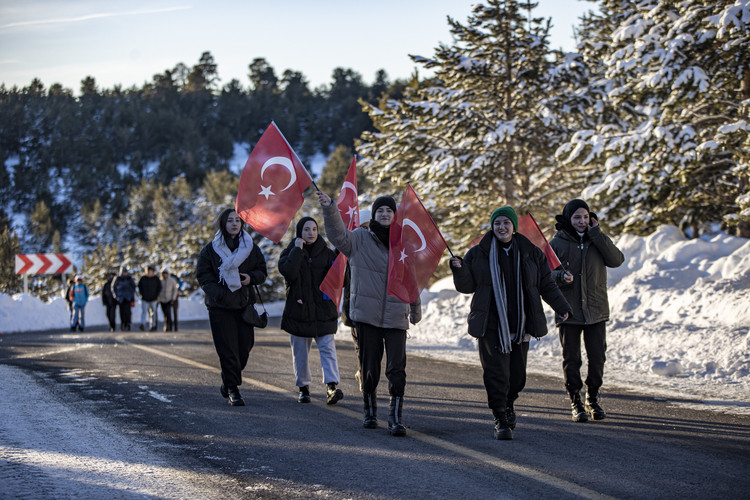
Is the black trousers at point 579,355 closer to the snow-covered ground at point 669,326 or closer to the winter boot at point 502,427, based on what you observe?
the winter boot at point 502,427

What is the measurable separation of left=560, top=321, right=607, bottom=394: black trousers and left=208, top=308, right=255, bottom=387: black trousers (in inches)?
129

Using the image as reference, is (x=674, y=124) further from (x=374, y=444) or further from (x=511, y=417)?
(x=374, y=444)

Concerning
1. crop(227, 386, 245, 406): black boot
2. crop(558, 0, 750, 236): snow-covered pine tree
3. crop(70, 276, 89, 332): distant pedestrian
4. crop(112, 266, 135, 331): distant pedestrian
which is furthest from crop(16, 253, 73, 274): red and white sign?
crop(227, 386, 245, 406): black boot

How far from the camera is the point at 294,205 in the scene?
8.70 m

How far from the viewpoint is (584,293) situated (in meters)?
7.50

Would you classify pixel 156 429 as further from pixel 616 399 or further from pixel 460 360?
pixel 460 360

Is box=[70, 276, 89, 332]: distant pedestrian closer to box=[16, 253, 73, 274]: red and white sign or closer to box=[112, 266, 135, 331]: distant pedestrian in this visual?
box=[112, 266, 135, 331]: distant pedestrian

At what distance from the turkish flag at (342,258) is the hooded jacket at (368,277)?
0.93 metres

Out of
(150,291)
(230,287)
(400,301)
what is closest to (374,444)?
(400,301)

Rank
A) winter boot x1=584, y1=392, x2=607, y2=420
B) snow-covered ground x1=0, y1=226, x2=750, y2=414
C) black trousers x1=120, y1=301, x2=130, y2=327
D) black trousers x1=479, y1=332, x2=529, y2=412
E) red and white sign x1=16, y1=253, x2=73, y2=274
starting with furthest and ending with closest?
red and white sign x1=16, y1=253, x2=73, y2=274 < black trousers x1=120, y1=301, x2=130, y2=327 < snow-covered ground x1=0, y1=226, x2=750, y2=414 < winter boot x1=584, y1=392, x2=607, y2=420 < black trousers x1=479, y1=332, x2=529, y2=412

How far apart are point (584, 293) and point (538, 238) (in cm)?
93

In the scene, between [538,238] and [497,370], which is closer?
[497,370]

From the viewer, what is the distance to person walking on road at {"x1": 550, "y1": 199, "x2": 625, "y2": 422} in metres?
7.46

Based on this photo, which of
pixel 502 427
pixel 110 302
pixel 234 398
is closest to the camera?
pixel 502 427
